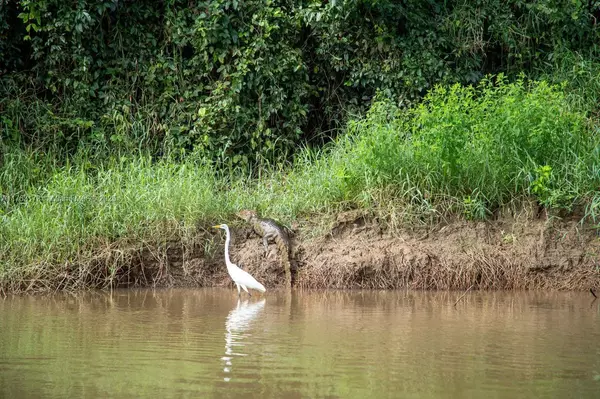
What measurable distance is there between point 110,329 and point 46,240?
336 centimetres

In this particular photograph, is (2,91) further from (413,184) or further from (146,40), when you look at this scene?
(413,184)

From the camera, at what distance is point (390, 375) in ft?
18.1

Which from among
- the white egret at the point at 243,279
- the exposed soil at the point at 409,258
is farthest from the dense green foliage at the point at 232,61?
the white egret at the point at 243,279

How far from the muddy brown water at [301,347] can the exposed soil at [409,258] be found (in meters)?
0.75

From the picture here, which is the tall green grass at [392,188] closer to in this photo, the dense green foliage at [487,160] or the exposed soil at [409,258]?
the dense green foliage at [487,160]

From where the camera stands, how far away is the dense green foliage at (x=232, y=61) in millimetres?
13516

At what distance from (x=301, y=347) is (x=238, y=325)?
1.23m

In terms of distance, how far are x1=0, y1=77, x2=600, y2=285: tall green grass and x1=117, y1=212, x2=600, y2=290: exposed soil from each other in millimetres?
255

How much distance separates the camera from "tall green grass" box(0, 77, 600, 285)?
10.5m

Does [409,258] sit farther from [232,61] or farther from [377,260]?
[232,61]

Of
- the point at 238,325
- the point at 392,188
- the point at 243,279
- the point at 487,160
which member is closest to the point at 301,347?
the point at 238,325

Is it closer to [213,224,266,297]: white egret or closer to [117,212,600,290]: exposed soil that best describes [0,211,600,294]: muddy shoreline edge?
[117,212,600,290]: exposed soil

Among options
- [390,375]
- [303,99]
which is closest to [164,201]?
[303,99]

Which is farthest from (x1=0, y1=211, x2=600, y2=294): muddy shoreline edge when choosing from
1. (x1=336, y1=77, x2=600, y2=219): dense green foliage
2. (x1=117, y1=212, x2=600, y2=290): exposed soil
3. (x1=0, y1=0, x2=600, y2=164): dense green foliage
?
(x1=0, y1=0, x2=600, y2=164): dense green foliage
